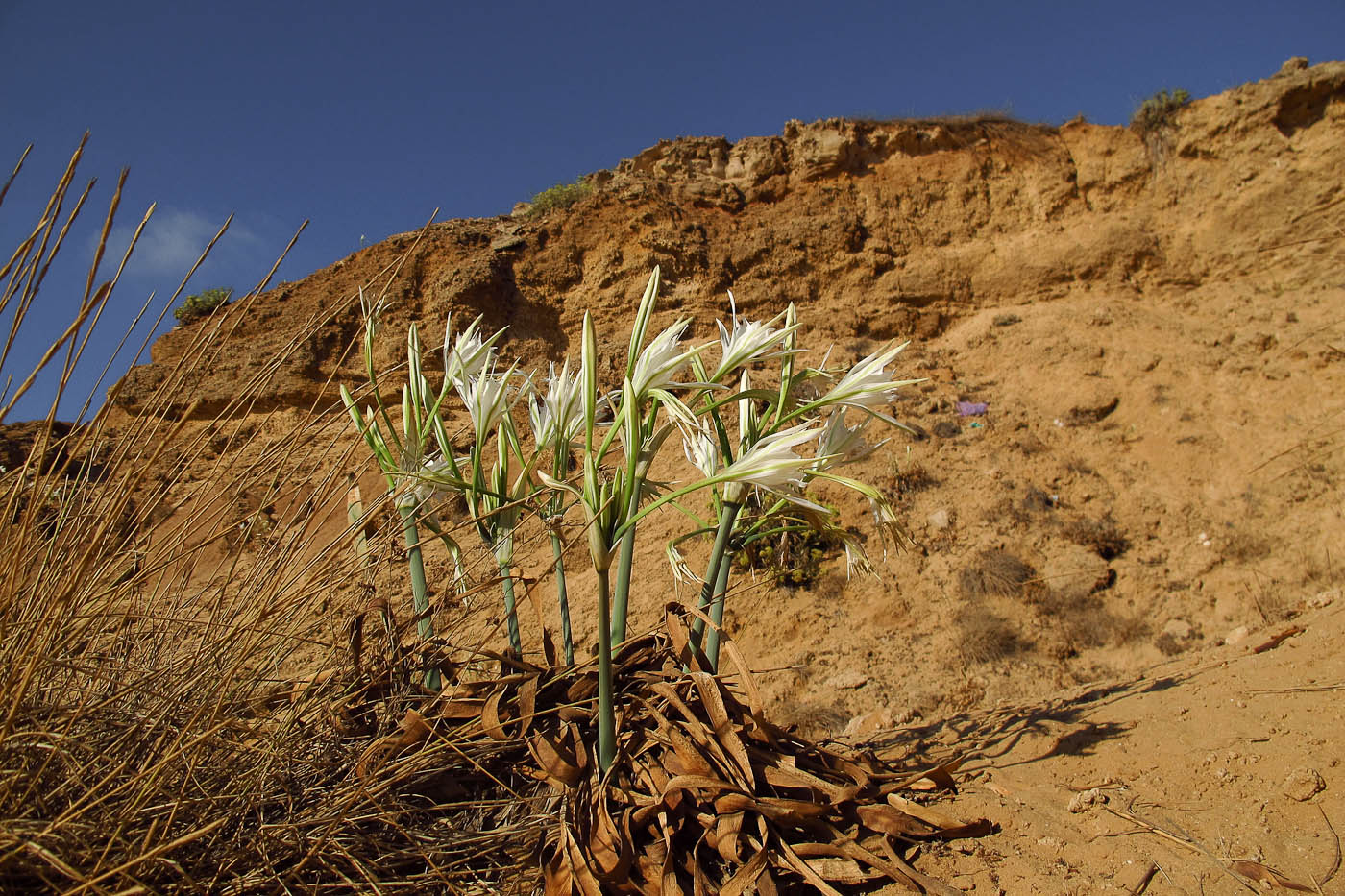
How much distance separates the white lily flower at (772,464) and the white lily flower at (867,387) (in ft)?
1.21

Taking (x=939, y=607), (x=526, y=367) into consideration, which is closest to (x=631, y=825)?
(x=939, y=607)

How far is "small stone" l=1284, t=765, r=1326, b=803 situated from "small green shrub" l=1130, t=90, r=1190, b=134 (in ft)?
32.0

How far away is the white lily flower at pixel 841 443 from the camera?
1959 millimetres

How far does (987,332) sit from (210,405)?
8429 millimetres

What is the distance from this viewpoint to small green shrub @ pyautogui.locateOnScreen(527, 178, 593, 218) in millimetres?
8992

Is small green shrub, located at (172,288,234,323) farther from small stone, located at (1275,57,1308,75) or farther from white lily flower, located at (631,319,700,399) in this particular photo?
small stone, located at (1275,57,1308,75)

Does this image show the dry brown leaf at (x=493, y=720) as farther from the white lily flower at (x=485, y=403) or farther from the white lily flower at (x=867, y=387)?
the white lily flower at (x=867, y=387)

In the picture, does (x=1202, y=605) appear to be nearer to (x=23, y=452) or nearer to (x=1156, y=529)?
(x=1156, y=529)

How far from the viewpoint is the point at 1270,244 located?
330 inches

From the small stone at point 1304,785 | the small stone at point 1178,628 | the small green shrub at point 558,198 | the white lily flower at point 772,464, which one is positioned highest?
the small green shrub at point 558,198

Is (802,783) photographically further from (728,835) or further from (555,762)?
(555,762)

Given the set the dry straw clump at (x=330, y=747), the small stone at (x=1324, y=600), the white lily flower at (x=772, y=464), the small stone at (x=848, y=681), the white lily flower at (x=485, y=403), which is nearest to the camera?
the dry straw clump at (x=330, y=747)

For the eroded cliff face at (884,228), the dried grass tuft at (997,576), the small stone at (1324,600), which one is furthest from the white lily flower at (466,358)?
the eroded cliff face at (884,228)

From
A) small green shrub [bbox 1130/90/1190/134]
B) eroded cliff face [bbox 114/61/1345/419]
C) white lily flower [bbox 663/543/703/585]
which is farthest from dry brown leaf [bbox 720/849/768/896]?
small green shrub [bbox 1130/90/1190/134]
